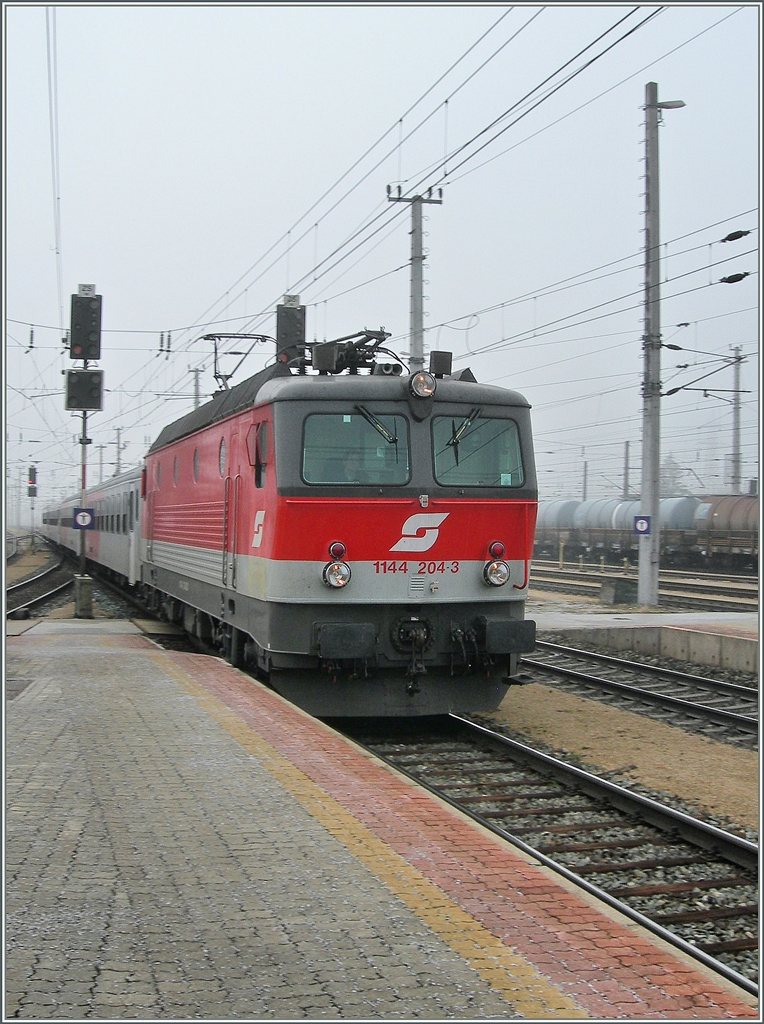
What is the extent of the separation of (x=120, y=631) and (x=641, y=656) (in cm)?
847

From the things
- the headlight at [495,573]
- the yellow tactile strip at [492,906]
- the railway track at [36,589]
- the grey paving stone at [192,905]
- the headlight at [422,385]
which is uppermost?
the headlight at [422,385]

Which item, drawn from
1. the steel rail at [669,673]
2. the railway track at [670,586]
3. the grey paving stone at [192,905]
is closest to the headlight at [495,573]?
the grey paving stone at [192,905]

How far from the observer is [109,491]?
28.9 m

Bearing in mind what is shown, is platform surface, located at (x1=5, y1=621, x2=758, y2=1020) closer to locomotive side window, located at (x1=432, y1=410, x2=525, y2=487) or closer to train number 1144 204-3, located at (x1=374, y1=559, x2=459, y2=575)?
train number 1144 204-3, located at (x1=374, y1=559, x2=459, y2=575)

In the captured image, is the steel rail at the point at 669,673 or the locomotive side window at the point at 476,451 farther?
the steel rail at the point at 669,673

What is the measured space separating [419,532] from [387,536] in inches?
12.1

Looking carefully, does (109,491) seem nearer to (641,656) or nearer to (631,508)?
(641,656)

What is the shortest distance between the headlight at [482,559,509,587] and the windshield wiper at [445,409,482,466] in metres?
1.00

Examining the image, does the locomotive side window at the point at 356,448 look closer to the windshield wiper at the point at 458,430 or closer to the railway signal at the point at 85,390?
the windshield wiper at the point at 458,430

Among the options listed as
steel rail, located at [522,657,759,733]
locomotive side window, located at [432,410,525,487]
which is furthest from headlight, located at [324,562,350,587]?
steel rail, located at [522,657,759,733]

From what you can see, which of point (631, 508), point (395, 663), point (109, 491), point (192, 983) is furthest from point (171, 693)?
point (631, 508)

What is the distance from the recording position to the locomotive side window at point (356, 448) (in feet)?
29.7

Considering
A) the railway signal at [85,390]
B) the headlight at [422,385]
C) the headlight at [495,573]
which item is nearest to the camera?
the headlight at [422,385]

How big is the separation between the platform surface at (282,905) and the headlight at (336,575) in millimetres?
1814
